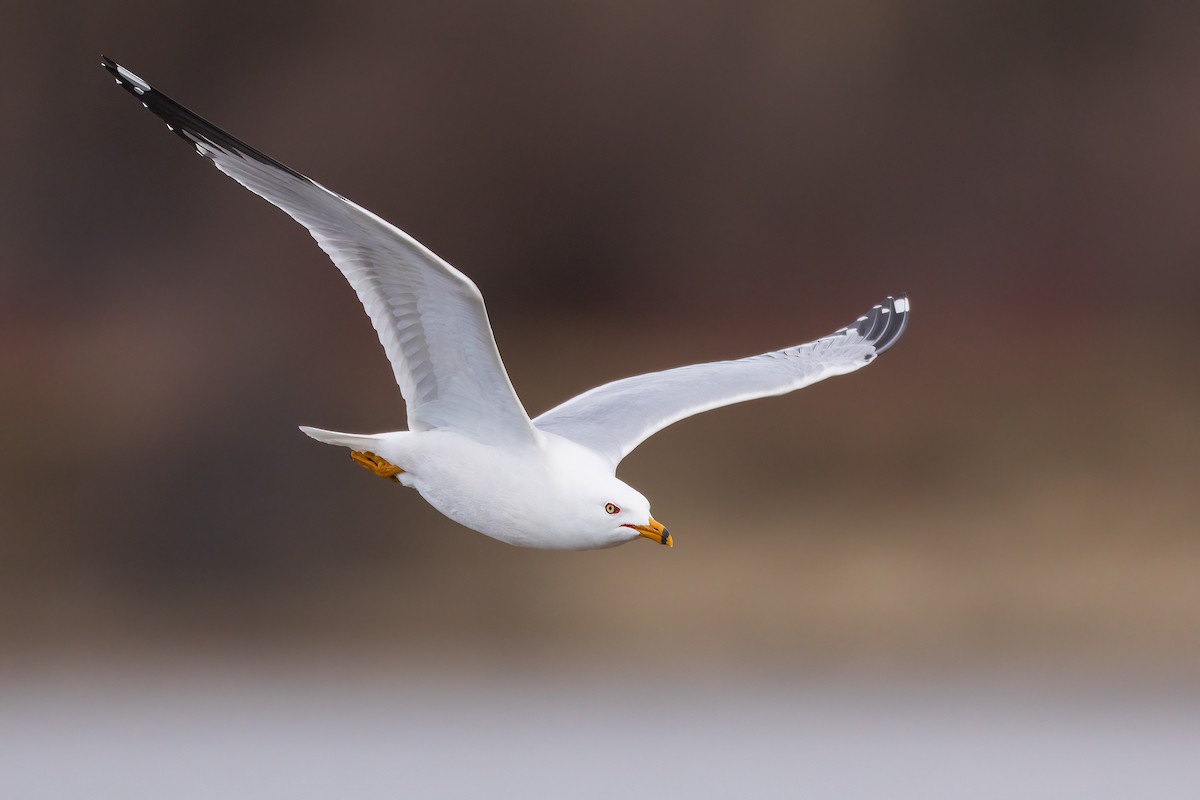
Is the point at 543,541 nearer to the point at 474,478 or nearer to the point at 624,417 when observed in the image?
the point at 474,478

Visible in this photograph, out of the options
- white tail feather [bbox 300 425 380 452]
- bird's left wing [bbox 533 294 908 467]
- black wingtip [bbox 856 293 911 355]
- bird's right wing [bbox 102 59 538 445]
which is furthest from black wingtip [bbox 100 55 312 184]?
black wingtip [bbox 856 293 911 355]

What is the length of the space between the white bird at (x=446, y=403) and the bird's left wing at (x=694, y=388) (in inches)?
5.5

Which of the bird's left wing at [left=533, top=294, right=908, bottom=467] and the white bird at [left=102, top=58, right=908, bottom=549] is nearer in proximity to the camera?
the white bird at [left=102, top=58, right=908, bottom=549]

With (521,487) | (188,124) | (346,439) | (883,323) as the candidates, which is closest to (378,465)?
(346,439)

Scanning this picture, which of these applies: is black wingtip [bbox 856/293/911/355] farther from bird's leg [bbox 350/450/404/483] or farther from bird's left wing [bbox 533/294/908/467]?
bird's leg [bbox 350/450/404/483]

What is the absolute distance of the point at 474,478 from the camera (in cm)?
215

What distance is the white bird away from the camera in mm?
1974

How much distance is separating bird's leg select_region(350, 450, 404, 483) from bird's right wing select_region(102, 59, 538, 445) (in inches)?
2.9

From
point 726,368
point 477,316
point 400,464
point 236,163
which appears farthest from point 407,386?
point 726,368

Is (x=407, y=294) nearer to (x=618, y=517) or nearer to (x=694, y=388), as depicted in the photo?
(x=618, y=517)

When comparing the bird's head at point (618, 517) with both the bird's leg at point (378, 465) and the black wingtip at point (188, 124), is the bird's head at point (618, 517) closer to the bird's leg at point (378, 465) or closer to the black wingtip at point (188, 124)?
the bird's leg at point (378, 465)

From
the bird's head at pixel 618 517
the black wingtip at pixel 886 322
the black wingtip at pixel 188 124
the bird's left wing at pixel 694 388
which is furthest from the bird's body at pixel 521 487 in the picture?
the black wingtip at pixel 886 322

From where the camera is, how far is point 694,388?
2.72 m

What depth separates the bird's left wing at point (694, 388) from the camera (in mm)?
2508
